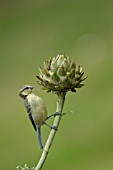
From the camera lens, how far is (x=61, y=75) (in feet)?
7.23

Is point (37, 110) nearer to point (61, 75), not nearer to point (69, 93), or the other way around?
point (61, 75)

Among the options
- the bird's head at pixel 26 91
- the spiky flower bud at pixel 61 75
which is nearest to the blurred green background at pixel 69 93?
the bird's head at pixel 26 91

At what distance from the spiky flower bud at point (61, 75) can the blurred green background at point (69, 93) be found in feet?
19.3

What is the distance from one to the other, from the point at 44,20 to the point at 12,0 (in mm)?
1538

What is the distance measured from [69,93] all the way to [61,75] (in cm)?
768

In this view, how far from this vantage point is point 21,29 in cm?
1499

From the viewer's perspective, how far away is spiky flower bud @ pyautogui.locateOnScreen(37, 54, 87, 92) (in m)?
2.19

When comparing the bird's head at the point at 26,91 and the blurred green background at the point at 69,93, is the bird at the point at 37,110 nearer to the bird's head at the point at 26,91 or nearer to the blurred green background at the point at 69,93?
the bird's head at the point at 26,91

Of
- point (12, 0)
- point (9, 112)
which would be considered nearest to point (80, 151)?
point (9, 112)

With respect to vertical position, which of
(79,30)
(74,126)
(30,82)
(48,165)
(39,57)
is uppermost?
(79,30)

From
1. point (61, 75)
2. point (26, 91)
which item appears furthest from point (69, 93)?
point (61, 75)

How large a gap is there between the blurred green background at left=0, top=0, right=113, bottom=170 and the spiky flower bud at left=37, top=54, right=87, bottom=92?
588 centimetres

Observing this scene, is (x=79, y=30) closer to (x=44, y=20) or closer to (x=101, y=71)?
(x=44, y=20)

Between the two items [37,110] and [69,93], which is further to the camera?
[69,93]
